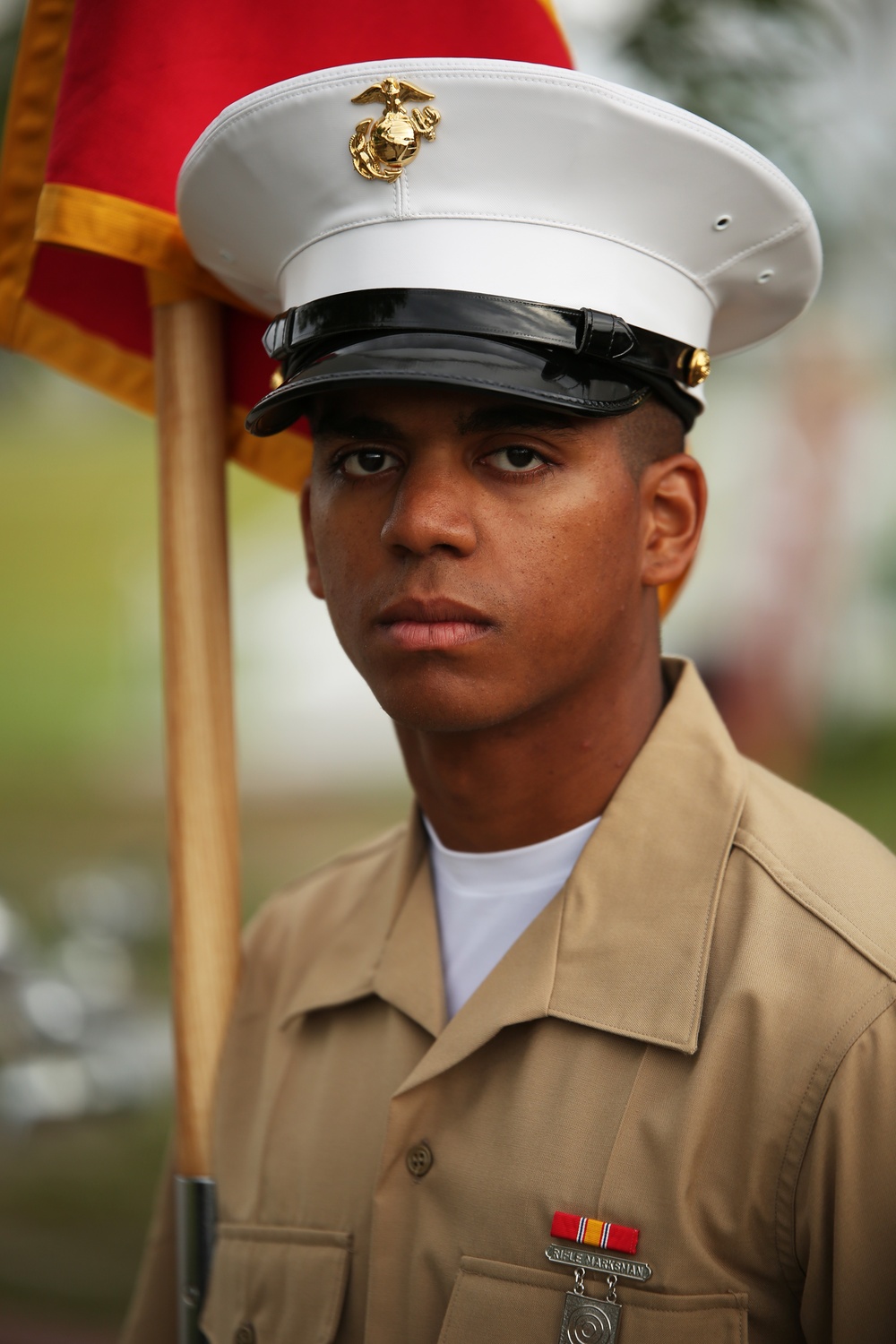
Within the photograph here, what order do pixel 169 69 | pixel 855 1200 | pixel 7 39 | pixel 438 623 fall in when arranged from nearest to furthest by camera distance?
pixel 855 1200 → pixel 438 623 → pixel 169 69 → pixel 7 39

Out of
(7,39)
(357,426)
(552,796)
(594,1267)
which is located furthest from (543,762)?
(7,39)

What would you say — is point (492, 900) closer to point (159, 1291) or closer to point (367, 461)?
point (367, 461)

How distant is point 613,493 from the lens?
1852mm

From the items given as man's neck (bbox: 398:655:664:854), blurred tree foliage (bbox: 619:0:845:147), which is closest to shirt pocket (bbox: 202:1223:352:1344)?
man's neck (bbox: 398:655:664:854)

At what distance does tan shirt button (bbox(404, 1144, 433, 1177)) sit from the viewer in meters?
1.85

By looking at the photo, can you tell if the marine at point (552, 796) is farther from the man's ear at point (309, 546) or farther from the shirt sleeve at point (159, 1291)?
the shirt sleeve at point (159, 1291)

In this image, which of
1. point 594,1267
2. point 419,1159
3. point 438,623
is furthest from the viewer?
point 419,1159

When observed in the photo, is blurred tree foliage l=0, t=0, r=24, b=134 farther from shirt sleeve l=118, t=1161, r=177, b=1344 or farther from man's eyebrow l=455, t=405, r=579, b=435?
shirt sleeve l=118, t=1161, r=177, b=1344

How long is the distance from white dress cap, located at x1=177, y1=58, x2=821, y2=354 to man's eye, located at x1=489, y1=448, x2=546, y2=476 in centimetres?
22

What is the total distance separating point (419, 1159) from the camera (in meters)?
1.86

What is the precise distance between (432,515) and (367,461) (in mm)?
213

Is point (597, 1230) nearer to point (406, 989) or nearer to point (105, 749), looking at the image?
point (406, 989)

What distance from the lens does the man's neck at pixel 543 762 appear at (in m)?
1.99

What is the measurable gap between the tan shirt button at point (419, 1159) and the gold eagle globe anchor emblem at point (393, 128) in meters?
1.46
